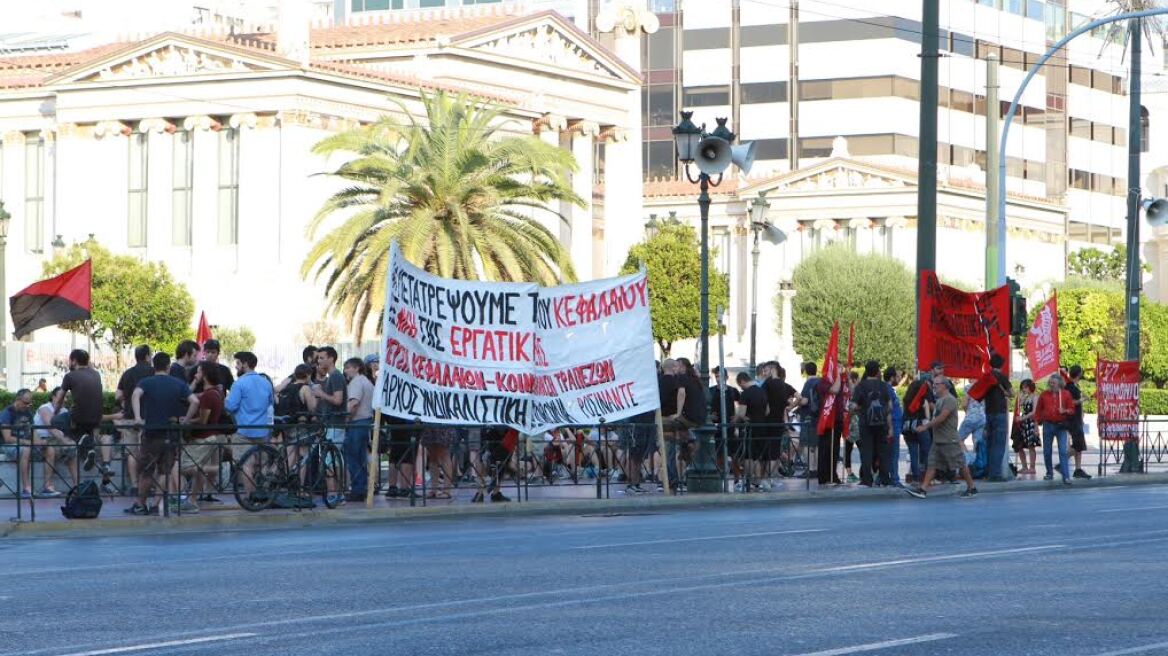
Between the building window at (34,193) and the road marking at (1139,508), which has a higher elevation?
the building window at (34,193)

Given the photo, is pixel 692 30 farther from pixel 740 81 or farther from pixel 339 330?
pixel 339 330

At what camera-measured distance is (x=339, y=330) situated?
2170 inches

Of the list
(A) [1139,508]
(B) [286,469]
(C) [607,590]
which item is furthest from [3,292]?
(C) [607,590]

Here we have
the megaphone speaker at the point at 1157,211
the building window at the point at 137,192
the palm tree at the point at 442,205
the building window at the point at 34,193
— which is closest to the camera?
the megaphone speaker at the point at 1157,211

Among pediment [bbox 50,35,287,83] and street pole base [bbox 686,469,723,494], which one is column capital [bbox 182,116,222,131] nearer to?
pediment [bbox 50,35,287,83]

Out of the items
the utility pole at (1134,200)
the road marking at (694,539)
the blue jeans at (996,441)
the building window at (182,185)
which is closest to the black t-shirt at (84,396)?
the road marking at (694,539)

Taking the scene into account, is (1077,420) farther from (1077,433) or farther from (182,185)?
(182,185)

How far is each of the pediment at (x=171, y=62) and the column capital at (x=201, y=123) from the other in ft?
3.97

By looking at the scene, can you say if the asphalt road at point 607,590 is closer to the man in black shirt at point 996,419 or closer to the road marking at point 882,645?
the road marking at point 882,645

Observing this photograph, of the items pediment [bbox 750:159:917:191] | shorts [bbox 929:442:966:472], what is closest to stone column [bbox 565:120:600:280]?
pediment [bbox 750:159:917:191]

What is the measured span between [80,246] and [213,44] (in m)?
6.95

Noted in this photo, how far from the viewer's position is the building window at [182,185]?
60281mm

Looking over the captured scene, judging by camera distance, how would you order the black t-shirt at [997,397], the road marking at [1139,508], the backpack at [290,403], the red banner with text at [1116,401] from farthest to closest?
the red banner with text at [1116,401] → the black t-shirt at [997,397] → the backpack at [290,403] → the road marking at [1139,508]

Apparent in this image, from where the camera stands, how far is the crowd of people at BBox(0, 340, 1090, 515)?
20562 mm
